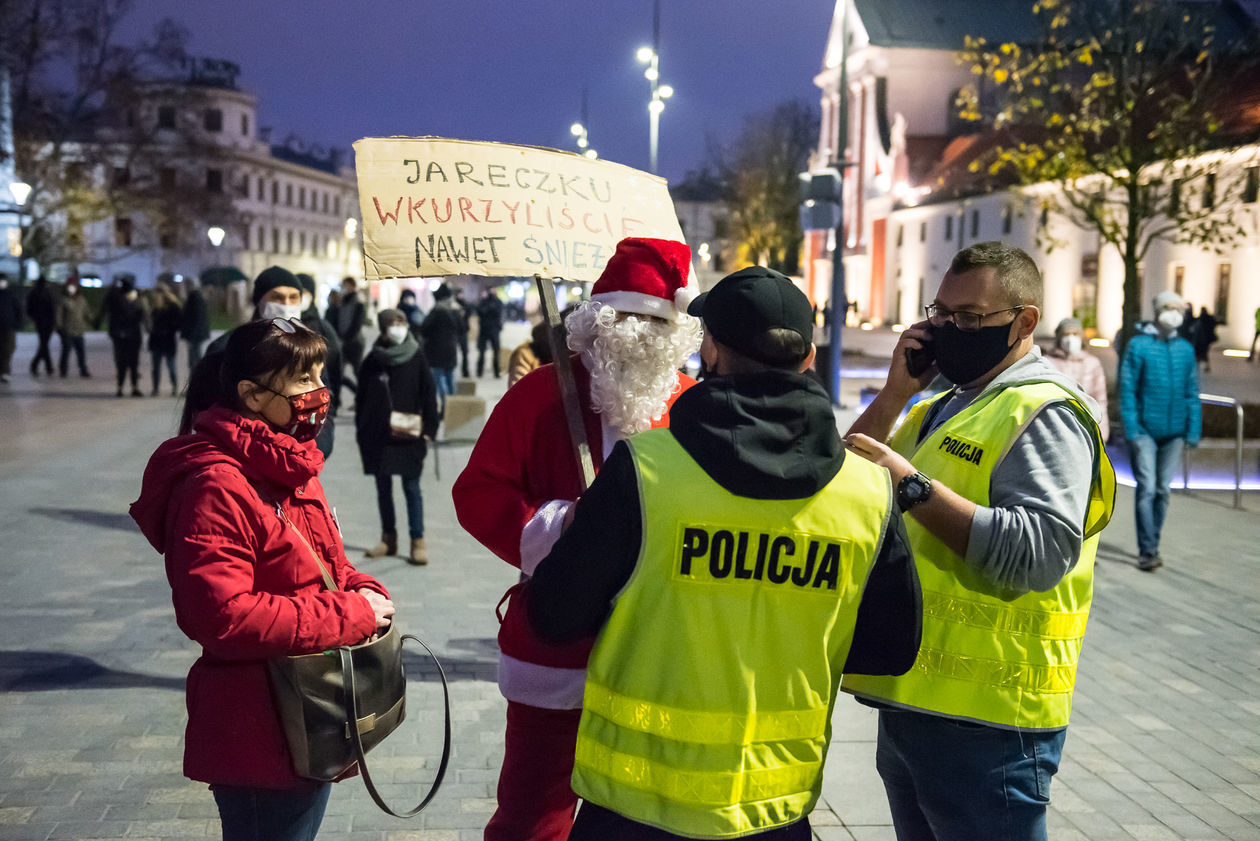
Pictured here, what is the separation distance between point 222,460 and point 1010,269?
192cm

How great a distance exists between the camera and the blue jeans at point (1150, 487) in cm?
898

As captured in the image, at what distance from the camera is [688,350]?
3182mm

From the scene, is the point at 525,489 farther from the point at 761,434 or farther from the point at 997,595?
the point at 997,595

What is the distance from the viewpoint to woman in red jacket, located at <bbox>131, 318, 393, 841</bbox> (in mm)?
2656

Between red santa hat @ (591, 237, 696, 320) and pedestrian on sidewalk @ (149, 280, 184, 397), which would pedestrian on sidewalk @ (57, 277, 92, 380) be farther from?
red santa hat @ (591, 237, 696, 320)

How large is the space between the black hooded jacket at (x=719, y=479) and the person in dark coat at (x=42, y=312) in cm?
2357

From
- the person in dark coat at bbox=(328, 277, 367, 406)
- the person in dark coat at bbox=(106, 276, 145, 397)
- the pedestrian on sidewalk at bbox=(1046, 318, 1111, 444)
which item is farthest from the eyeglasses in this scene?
the person in dark coat at bbox=(106, 276, 145, 397)

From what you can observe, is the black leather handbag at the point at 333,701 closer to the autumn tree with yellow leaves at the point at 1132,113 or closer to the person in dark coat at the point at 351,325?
the person in dark coat at the point at 351,325

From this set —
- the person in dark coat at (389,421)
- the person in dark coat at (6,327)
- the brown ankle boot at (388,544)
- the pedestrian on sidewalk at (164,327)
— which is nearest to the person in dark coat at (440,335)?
the pedestrian on sidewalk at (164,327)

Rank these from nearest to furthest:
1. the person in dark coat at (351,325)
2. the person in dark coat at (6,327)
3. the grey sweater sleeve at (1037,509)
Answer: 1. the grey sweater sleeve at (1037,509)
2. the person in dark coat at (351,325)
3. the person in dark coat at (6,327)

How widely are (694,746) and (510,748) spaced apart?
900 mm

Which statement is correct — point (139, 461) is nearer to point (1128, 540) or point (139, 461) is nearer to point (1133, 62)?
point (1128, 540)

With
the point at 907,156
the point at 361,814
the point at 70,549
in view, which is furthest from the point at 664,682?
the point at 907,156

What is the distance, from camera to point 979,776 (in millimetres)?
2732
